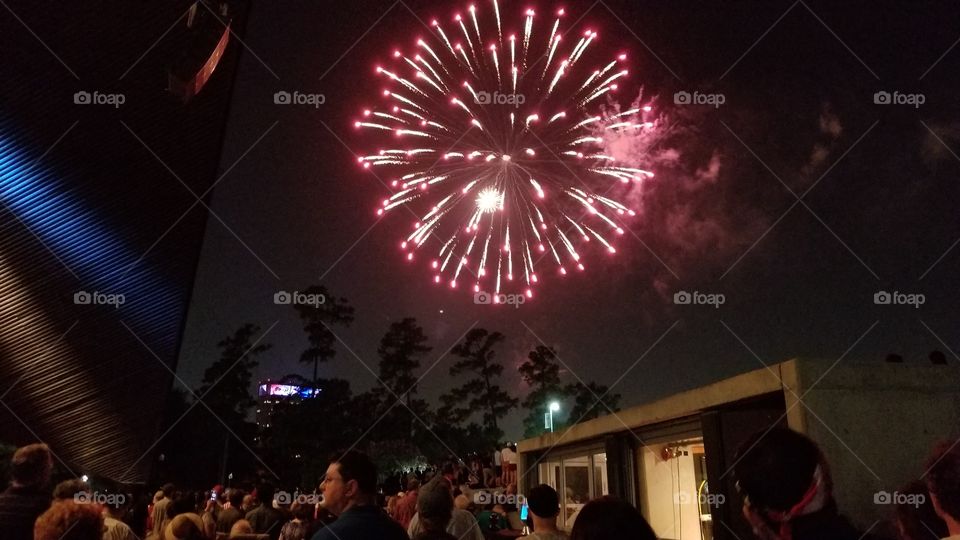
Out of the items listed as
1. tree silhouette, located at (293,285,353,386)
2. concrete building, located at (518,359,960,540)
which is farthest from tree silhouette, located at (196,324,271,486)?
concrete building, located at (518,359,960,540)

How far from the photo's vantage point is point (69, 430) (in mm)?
21797

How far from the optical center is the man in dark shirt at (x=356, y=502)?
3625mm

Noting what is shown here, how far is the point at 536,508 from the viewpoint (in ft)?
16.1

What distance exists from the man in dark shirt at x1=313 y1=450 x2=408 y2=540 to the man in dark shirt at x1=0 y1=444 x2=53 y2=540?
1785 millimetres

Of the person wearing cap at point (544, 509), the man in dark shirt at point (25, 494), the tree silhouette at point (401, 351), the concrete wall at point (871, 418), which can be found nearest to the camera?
the man in dark shirt at point (25, 494)

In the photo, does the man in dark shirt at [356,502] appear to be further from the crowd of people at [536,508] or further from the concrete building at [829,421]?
the concrete building at [829,421]

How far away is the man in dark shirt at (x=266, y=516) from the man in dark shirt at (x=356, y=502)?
222 inches

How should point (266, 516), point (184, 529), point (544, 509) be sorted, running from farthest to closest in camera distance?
point (266, 516) < point (184, 529) < point (544, 509)

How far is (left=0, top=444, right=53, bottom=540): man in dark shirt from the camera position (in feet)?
13.3

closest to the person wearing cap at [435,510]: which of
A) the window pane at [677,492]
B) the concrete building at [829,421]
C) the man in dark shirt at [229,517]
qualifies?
the concrete building at [829,421]

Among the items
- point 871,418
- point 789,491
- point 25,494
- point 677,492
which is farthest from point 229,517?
point 789,491

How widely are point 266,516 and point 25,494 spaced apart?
5263 mm

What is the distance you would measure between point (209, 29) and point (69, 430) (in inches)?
695

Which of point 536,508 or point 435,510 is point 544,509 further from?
point 435,510
